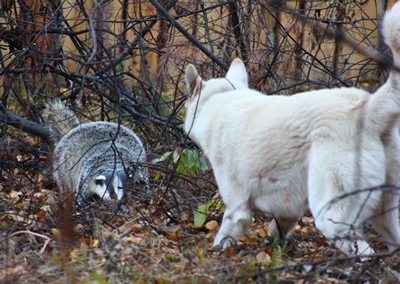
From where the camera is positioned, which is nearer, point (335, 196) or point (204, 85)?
point (335, 196)

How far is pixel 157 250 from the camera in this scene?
157 inches

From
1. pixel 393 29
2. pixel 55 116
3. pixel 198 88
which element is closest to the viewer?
pixel 393 29

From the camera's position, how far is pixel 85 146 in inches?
285

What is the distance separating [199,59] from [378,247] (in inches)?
102

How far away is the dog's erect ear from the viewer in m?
4.88

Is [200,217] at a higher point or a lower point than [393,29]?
lower

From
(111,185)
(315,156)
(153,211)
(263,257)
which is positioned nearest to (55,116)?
(111,185)

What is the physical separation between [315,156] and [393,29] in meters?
0.77

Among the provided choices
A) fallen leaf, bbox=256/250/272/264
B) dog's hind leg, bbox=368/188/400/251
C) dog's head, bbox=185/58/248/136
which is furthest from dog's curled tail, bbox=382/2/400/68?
dog's head, bbox=185/58/248/136

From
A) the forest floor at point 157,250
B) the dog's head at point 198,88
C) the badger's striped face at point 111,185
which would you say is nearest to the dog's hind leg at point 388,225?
the forest floor at point 157,250

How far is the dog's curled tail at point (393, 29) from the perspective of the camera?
320 cm

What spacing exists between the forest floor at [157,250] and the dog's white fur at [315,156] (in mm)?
181

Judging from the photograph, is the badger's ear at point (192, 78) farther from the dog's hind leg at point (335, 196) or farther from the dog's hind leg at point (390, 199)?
the dog's hind leg at point (390, 199)

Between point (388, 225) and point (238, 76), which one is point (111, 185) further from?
point (388, 225)
